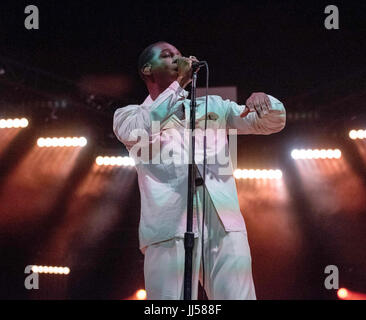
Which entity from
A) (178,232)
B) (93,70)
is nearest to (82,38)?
(93,70)

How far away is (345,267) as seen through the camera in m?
5.34

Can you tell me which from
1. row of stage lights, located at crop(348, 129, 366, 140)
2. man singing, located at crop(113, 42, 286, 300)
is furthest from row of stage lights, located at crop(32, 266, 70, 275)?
man singing, located at crop(113, 42, 286, 300)

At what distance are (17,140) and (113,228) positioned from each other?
4.38 feet

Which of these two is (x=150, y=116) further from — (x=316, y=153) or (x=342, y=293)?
(x=342, y=293)

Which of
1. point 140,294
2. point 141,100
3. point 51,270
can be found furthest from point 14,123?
point 140,294

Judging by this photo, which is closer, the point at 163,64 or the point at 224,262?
the point at 224,262

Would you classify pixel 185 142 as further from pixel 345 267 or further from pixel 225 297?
pixel 345 267

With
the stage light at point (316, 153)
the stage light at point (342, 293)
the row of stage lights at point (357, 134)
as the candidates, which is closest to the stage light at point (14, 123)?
the stage light at point (316, 153)

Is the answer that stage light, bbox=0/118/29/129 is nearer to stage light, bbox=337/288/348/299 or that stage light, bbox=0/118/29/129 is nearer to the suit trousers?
stage light, bbox=337/288/348/299

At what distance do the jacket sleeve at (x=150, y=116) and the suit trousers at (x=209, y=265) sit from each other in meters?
0.32

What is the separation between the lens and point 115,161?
554 cm

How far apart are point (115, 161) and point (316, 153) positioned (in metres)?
2.00

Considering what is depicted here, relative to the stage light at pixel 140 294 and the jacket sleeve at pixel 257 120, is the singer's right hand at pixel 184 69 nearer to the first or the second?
the jacket sleeve at pixel 257 120

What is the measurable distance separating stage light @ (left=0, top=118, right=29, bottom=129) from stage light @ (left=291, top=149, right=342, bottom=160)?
262cm
